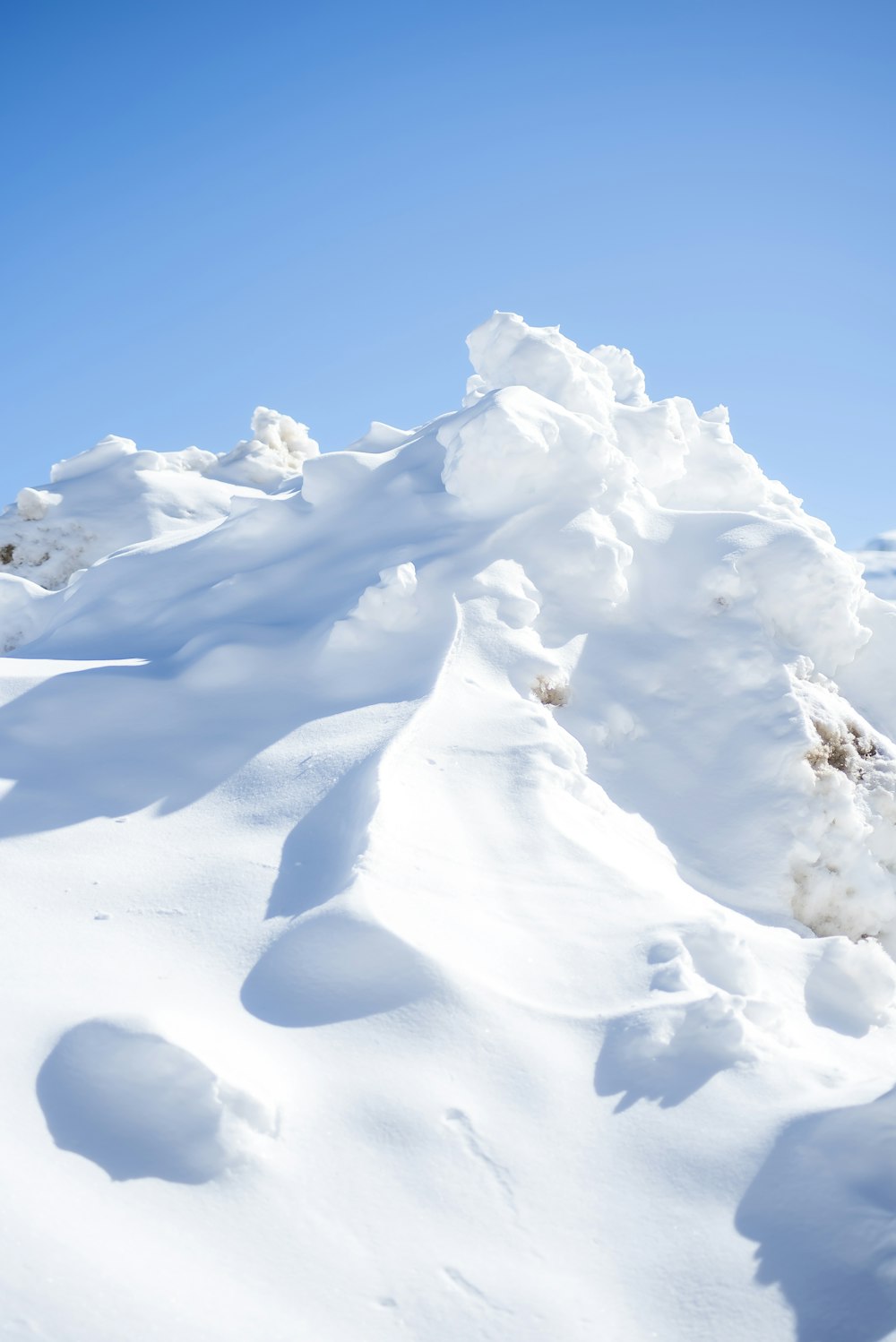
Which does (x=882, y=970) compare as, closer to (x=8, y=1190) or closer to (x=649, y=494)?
(x=8, y=1190)

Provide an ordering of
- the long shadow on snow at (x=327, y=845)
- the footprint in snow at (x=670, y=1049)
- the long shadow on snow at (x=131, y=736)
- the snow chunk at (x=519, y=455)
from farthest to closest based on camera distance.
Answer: the snow chunk at (x=519, y=455) → the long shadow on snow at (x=131, y=736) → the long shadow on snow at (x=327, y=845) → the footprint in snow at (x=670, y=1049)

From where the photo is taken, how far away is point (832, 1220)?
2248 mm

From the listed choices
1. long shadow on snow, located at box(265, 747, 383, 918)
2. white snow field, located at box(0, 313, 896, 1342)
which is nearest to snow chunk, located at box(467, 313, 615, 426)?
white snow field, located at box(0, 313, 896, 1342)

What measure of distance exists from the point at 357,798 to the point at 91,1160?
161cm

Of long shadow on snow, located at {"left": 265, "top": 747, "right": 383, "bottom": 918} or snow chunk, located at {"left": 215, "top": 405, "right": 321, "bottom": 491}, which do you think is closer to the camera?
long shadow on snow, located at {"left": 265, "top": 747, "right": 383, "bottom": 918}

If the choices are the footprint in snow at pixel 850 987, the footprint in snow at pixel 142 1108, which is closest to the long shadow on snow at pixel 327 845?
the footprint in snow at pixel 142 1108

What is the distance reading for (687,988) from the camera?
111 inches

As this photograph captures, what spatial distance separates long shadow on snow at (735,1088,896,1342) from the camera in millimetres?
Result: 2076

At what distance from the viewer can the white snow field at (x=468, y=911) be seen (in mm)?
2080

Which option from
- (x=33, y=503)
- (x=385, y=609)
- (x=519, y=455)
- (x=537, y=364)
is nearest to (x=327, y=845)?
(x=385, y=609)

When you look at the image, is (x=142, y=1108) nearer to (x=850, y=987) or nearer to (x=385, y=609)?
(x=850, y=987)

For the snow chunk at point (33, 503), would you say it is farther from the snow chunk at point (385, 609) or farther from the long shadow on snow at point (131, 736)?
the snow chunk at point (385, 609)

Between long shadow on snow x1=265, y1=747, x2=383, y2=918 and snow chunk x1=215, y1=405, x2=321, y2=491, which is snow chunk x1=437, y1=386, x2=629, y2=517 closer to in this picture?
long shadow on snow x1=265, y1=747, x2=383, y2=918

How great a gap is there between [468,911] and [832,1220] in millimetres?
1279
